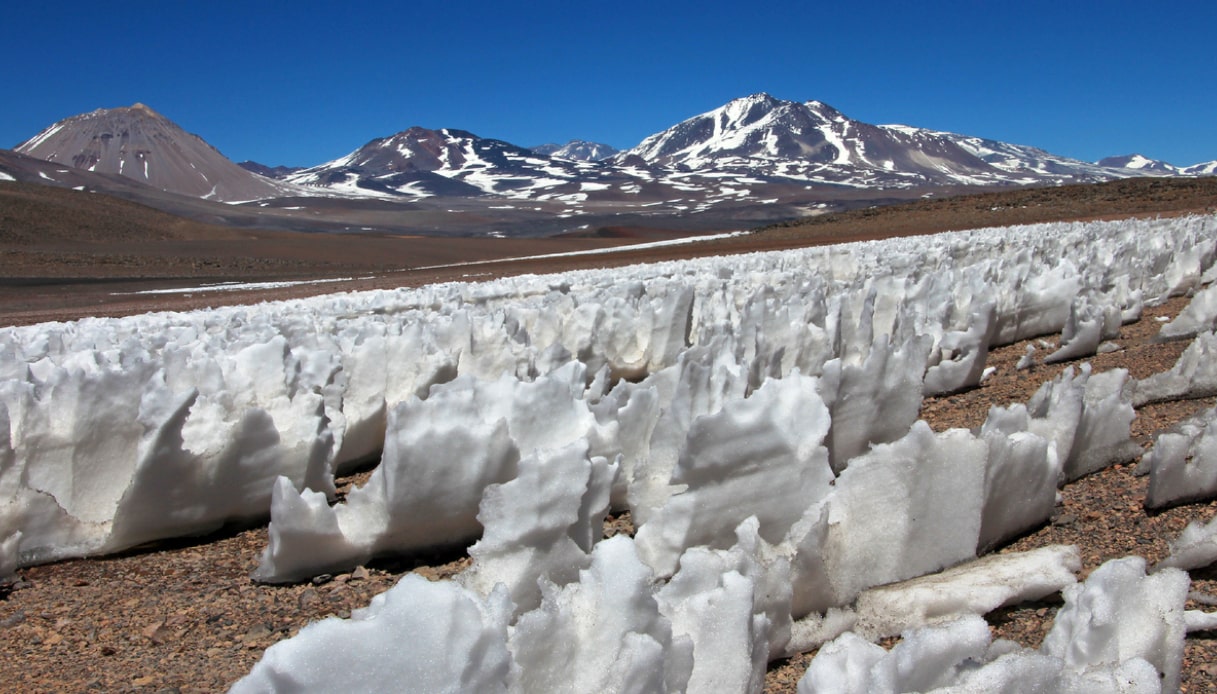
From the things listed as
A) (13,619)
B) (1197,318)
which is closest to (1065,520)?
(13,619)

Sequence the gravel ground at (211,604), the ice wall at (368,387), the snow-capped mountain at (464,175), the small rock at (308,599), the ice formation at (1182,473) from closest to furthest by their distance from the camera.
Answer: the gravel ground at (211,604) → the small rock at (308,599) → the ice formation at (1182,473) → the ice wall at (368,387) → the snow-capped mountain at (464,175)

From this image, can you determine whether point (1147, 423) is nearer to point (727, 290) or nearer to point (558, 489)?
point (558, 489)

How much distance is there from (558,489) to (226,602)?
86 centimetres

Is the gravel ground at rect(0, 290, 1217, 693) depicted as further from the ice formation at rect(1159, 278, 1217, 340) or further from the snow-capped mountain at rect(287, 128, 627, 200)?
the snow-capped mountain at rect(287, 128, 627, 200)

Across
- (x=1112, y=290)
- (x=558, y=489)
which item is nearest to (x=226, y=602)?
(x=558, y=489)

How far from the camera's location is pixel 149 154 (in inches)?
4909

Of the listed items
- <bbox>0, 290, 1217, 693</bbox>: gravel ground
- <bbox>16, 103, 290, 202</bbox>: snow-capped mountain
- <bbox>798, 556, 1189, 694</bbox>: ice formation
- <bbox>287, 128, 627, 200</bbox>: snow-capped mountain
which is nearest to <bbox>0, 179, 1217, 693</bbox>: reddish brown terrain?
<bbox>0, 290, 1217, 693</bbox>: gravel ground

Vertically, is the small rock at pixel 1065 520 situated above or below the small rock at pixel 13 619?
above

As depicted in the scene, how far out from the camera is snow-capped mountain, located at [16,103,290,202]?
392ft

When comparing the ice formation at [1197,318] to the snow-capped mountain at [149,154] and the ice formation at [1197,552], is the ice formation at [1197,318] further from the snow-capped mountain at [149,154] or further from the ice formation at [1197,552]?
the snow-capped mountain at [149,154]

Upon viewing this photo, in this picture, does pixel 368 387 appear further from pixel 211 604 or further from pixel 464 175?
pixel 464 175

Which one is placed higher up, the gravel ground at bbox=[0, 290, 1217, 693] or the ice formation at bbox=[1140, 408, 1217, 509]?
the ice formation at bbox=[1140, 408, 1217, 509]

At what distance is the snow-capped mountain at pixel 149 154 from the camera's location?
119438 mm

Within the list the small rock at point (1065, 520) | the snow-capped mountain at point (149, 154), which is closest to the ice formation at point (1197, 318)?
the small rock at point (1065, 520)
